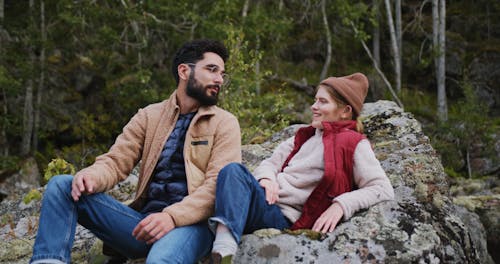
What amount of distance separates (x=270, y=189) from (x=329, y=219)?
1.56 ft

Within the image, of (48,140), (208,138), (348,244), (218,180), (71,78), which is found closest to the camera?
(348,244)

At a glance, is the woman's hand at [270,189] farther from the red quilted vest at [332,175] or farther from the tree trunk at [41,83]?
the tree trunk at [41,83]

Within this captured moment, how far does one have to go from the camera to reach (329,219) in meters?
3.00

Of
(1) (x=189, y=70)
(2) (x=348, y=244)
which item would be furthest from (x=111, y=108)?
(2) (x=348, y=244)

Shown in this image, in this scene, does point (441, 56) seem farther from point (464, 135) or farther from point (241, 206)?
point (241, 206)

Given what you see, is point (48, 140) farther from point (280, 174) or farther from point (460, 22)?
point (460, 22)

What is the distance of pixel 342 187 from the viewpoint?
3199 millimetres

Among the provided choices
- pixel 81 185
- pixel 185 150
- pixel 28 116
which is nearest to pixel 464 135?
pixel 28 116

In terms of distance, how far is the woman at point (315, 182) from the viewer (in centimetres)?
296

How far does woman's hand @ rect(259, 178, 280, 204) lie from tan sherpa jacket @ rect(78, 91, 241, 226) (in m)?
0.23

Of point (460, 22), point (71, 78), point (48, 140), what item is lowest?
point (48, 140)

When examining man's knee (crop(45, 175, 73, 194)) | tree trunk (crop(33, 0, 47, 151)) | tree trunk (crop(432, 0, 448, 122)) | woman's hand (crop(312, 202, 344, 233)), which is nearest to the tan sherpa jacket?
man's knee (crop(45, 175, 73, 194))

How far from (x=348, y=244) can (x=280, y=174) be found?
819 millimetres

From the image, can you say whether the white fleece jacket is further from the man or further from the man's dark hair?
the man's dark hair
